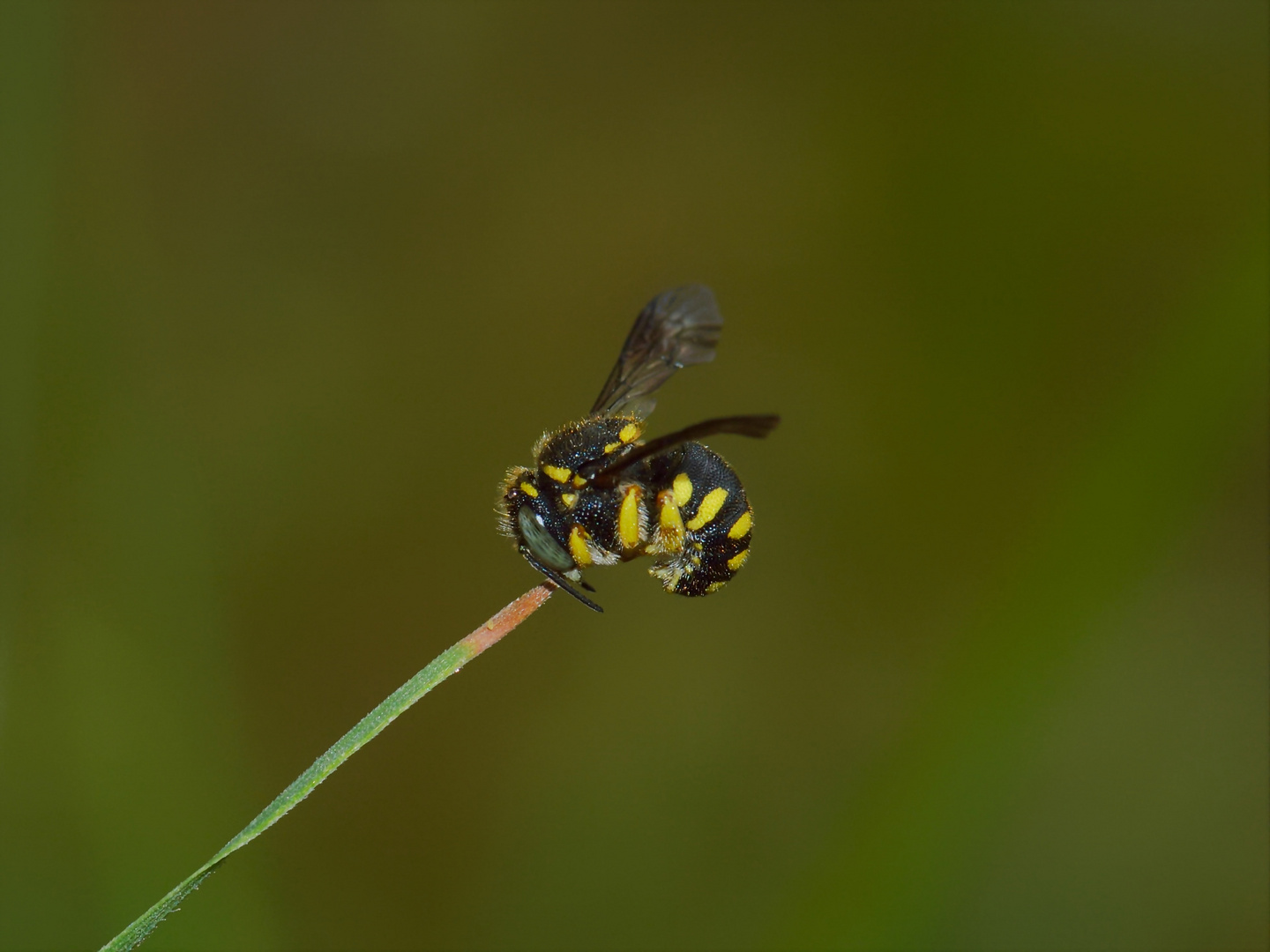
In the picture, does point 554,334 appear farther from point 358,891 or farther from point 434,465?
point 358,891

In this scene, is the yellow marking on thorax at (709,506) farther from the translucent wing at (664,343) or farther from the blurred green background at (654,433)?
the blurred green background at (654,433)

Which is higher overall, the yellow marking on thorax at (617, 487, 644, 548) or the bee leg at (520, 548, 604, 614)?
the yellow marking on thorax at (617, 487, 644, 548)

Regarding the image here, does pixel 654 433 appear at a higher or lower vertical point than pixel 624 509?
lower

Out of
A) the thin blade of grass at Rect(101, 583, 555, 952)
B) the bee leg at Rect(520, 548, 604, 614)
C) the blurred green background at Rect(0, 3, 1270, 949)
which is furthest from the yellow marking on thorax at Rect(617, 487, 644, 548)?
the blurred green background at Rect(0, 3, 1270, 949)

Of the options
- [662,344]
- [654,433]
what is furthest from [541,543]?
[654,433]

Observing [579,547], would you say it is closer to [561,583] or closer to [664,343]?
[561,583]

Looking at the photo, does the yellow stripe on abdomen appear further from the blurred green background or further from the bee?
the blurred green background
